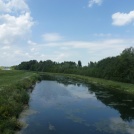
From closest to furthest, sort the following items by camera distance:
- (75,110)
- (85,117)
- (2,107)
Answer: (2,107) → (85,117) → (75,110)

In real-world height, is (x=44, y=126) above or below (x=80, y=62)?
below

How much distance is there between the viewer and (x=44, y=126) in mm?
24328

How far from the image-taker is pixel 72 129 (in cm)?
2356

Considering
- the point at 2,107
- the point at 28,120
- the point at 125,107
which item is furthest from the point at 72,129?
the point at 125,107

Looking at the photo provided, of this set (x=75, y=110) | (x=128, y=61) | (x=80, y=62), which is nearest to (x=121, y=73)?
(x=128, y=61)

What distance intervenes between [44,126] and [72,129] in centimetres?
281

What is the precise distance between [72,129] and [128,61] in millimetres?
50709

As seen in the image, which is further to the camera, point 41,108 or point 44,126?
point 41,108

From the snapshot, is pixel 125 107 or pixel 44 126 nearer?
pixel 44 126

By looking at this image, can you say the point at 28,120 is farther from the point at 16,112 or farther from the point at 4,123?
the point at 4,123

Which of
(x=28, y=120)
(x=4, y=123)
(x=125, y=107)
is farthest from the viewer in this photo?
(x=125, y=107)

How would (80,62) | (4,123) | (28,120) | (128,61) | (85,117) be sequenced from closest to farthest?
(4,123) < (28,120) < (85,117) < (128,61) < (80,62)

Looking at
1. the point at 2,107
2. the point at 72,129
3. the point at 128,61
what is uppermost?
the point at 128,61

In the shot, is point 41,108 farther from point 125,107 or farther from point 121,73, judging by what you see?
point 121,73
